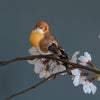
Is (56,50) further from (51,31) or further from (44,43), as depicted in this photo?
(51,31)

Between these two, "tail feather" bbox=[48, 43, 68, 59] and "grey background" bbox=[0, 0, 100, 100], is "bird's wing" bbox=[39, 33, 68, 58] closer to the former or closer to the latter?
"tail feather" bbox=[48, 43, 68, 59]

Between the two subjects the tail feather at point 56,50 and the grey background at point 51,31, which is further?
the grey background at point 51,31

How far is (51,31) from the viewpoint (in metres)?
0.87

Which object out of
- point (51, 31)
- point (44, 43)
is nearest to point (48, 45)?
point (44, 43)

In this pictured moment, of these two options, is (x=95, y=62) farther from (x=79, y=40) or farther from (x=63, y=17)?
(x=63, y=17)

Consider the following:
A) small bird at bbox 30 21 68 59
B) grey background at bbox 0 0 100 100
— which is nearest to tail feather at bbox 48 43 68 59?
small bird at bbox 30 21 68 59

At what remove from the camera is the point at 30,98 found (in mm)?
814

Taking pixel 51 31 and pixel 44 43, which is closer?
pixel 44 43

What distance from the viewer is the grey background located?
79cm

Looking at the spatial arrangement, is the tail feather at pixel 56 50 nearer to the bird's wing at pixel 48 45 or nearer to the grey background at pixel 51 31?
the bird's wing at pixel 48 45

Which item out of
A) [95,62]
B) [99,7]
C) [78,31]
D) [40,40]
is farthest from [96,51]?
[40,40]

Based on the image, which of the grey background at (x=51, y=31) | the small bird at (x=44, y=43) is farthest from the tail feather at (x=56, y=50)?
the grey background at (x=51, y=31)

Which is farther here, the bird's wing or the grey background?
the grey background

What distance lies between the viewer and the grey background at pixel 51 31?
0.79 m
